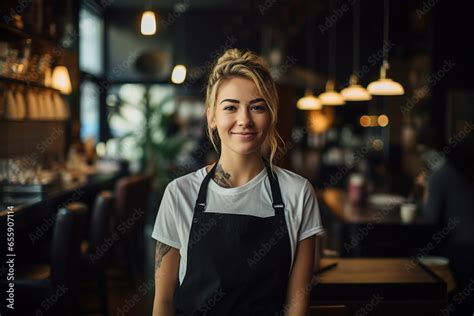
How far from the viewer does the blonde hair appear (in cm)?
179

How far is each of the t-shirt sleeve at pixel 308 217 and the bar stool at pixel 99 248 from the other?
2361 mm

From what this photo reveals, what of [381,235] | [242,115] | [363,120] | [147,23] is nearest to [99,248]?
[147,23]

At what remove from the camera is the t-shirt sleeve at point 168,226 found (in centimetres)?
181

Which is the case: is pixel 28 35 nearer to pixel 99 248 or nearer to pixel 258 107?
pixel 99 248

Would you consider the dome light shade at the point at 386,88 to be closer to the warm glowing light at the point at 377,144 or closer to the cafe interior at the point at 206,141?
the cafe interior at the point at 206,141

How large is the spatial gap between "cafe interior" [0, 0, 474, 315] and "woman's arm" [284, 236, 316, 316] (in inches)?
11.3

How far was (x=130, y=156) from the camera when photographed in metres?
9.27

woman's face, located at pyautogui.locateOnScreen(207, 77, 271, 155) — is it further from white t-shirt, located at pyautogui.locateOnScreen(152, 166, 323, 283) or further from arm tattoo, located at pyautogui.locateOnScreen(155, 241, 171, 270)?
arm tattoo, located at pyautogui.locateOnScreen(155, 241, 171, 270)

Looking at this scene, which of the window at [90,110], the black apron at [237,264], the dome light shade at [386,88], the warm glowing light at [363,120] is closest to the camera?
the black apron at [237,264]

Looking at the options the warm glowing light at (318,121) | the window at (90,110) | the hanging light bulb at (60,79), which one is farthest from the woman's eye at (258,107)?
the warm glowing light at (318,121)

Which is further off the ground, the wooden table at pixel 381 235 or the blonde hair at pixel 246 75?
the blonde hair at pixel 246 75

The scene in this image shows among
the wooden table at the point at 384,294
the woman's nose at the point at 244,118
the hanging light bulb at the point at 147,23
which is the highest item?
the hanging light bulb at the point at 147,23

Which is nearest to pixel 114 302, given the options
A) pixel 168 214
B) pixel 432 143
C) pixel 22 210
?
pixel 22 210

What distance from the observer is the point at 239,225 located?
1771 millimetres
